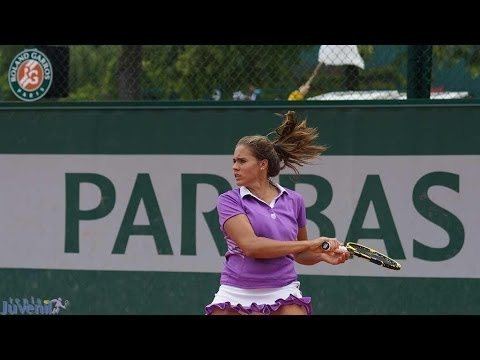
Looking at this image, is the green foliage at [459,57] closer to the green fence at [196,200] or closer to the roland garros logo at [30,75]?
the green fence at [196,200]

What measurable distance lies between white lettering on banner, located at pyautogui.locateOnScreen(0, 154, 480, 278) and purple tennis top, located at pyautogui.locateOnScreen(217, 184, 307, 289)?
7.56ft

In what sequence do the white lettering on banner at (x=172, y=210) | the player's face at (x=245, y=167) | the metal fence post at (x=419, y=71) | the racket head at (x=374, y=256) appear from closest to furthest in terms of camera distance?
the racket head at (x=374, y=256), the player's face at (x=245, y=167), the white lettering on banner at (x=172, y=210), the metal fence post at (x=419, y=71)

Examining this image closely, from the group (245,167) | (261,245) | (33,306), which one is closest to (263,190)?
(245,167)

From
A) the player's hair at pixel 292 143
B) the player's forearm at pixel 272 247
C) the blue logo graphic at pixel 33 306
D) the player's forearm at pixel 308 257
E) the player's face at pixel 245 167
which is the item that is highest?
the player's hair at pixel 292 143

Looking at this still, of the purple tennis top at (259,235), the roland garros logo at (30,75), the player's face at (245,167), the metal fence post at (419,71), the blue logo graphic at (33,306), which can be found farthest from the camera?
the roland garros logo at (30,75)

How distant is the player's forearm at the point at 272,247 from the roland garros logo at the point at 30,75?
3783 millimetres

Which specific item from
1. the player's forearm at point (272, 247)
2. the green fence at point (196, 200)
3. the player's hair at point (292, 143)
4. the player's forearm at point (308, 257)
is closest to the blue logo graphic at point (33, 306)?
the green fence at point (196, 200)

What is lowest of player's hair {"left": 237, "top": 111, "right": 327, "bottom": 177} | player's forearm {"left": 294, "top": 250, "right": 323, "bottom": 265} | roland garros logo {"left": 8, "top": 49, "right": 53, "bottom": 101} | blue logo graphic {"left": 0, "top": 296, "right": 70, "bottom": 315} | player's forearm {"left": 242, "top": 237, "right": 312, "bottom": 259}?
blue logo graphic {"left": 0, "top": 296, "right": 70, "bottom": 315}

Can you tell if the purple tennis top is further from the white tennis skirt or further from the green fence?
the green fence

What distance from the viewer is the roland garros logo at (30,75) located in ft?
29.8

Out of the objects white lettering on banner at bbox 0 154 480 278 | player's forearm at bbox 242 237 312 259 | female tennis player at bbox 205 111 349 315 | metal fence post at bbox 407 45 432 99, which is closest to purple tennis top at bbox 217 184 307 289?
female tennis player at bbox 205 111 349 315

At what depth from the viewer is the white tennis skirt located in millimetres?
5973
